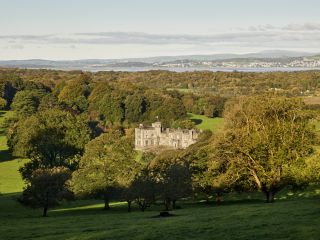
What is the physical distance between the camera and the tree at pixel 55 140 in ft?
247

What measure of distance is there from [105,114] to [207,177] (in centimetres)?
10654

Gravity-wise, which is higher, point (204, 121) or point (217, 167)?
point (217, 167)

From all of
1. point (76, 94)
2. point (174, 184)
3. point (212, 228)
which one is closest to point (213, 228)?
point (212, 228)

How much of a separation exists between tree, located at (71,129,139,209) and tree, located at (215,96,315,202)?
36.2ft

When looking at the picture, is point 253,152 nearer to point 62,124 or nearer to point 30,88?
point 62,124

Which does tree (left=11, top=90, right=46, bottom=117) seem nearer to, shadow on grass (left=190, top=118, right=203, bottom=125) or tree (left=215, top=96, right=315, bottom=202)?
shadow on grass (left=190, top=118, right=203, bottom=125)

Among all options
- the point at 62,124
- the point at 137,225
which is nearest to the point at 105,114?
the point at 62,124

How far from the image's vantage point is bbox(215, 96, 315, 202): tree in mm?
45531

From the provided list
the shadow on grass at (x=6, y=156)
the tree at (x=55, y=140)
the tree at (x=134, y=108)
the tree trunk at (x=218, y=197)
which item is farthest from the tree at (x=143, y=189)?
the tree at (x=134, y=108)

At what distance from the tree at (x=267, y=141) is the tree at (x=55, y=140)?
34.0 meters

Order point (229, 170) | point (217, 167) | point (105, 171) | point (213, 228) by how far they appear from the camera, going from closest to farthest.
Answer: point (213, 228) → point (229, 170) → point (217, 167) → point (105, 171)

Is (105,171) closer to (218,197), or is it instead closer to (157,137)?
(218,197)

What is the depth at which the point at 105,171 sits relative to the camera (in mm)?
53438

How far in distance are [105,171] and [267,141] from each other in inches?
693
